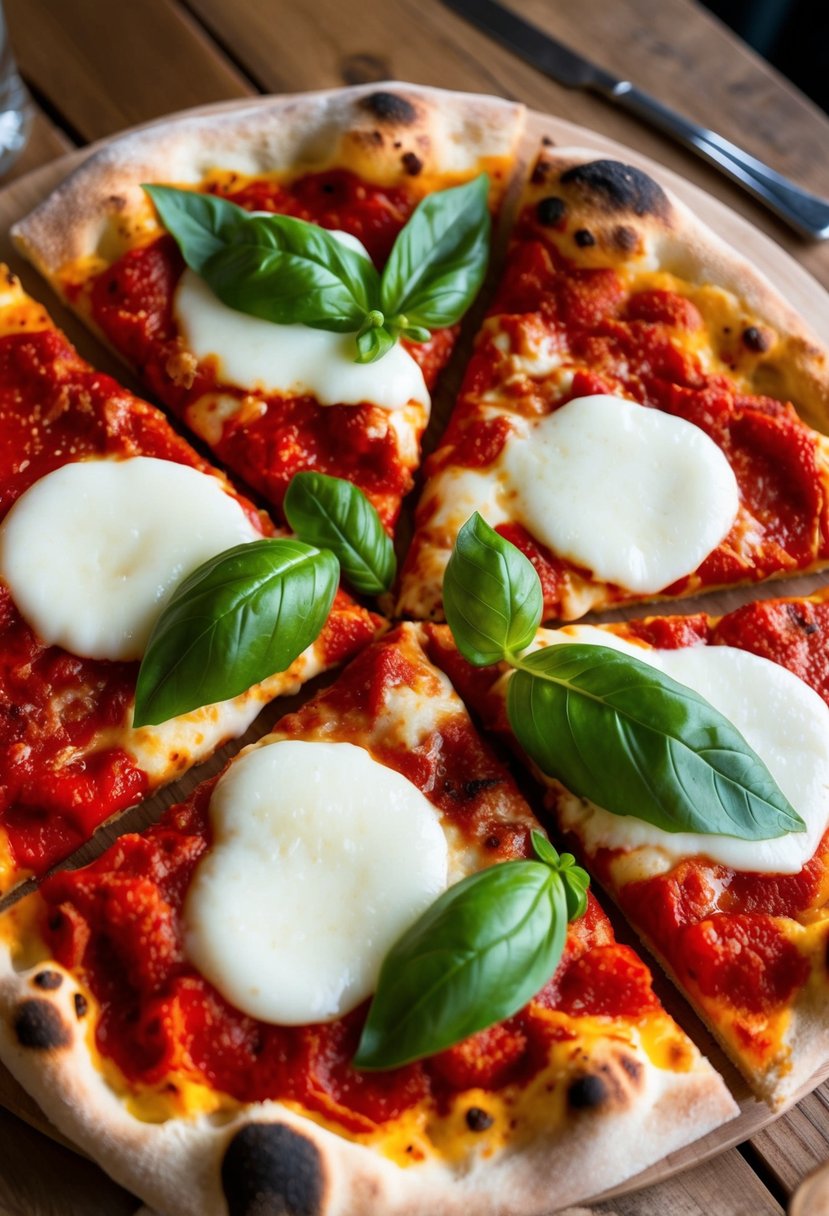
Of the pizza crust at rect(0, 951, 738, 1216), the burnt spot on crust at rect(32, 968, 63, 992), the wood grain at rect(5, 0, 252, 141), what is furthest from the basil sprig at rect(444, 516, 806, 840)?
the wood grain at rect(5, 0, 252, 141)

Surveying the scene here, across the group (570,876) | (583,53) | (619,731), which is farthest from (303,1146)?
(583,53)

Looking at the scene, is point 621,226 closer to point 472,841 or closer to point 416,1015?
point 472,841

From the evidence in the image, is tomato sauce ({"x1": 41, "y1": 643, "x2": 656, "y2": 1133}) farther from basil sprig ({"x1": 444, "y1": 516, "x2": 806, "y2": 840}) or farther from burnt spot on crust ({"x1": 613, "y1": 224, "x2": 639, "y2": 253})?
burnt spot on crust ({"x1": 613, "y1": 224, "x2": 639, "y2": 253})

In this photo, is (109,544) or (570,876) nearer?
(570,876)

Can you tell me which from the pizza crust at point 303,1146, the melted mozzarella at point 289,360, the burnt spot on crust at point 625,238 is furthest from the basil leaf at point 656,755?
the burnt spot on crust at point 625,238

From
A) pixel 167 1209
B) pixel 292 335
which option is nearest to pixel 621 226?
pixel 292 335

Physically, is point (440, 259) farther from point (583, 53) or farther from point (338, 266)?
point (583, 53)

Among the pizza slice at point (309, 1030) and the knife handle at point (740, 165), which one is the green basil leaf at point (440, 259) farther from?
the pizza slice at point (309, 1030)
